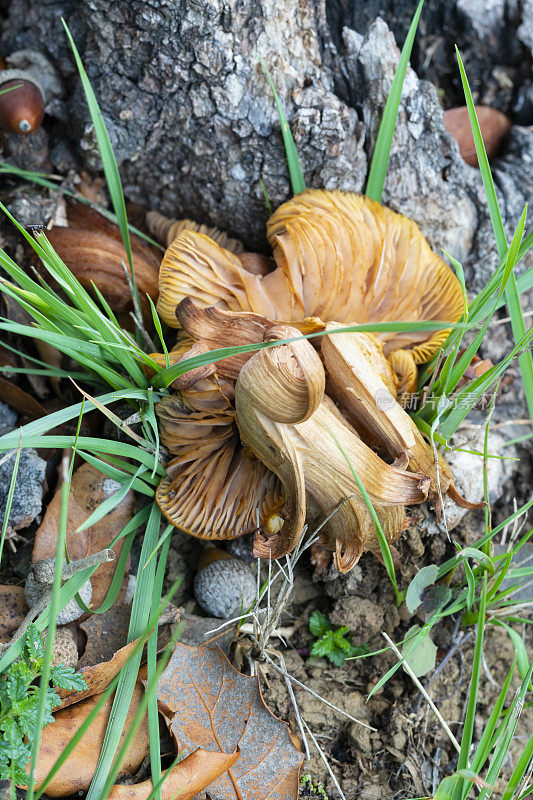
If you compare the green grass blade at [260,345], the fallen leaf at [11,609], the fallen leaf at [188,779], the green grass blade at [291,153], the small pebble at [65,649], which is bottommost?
the fallen leaf at [188,779]

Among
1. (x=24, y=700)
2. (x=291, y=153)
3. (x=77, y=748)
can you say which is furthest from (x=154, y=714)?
(x=291, y=153)

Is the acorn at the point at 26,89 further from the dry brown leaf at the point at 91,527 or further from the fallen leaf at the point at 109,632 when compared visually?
the fallen leaf at the point at 109,632

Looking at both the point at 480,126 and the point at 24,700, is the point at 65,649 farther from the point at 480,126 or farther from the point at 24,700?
the point at 480,126

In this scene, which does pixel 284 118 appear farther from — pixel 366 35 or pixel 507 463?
pixel 507 463

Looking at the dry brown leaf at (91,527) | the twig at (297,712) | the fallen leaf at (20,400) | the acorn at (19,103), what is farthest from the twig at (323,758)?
the acorn at (19,103)

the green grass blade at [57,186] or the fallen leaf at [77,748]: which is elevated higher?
the green grass blade at [57,186]

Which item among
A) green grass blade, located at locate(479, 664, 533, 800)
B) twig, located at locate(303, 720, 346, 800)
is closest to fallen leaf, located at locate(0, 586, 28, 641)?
twig, located at locate(303, 720, 346, 800)

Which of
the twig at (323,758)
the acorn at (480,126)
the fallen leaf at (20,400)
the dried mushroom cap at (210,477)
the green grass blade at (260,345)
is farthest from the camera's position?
the acorn at (480,126)
